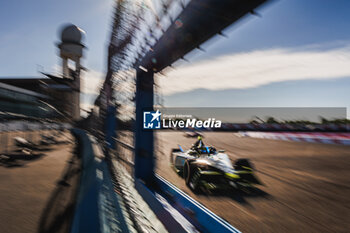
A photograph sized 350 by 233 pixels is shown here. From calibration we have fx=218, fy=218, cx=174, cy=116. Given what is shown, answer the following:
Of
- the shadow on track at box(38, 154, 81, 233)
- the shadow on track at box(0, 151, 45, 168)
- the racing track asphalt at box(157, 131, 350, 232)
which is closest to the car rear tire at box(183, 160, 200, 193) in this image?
the racing track asphalt at box(157, 131, 350, 232)

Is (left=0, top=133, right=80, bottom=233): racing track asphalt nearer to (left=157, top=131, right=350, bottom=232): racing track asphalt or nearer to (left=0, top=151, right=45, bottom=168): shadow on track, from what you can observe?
(left=0, top=151, right=45, bottom=168): shadow on track

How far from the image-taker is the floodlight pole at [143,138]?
2.63 meters

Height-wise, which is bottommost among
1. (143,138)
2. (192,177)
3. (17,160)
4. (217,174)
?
(17,160)

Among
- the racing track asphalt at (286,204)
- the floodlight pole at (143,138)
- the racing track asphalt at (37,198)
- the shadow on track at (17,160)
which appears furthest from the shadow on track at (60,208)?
the shadow on track at (17,160)

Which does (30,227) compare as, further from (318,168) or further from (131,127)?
(318,168)

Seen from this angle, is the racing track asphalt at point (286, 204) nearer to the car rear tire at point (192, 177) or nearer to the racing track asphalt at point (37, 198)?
the car rear tire at point (192, 177)

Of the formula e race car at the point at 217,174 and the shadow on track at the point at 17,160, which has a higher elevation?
the formula e race car at the point at 217,174

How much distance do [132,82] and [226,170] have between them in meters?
2.30

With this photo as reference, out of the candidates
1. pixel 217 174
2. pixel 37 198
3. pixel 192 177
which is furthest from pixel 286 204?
pixel 37 198

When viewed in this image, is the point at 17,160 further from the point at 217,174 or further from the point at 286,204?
the point at 286,204

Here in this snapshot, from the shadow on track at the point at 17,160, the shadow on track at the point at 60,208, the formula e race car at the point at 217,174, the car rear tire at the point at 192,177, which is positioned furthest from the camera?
the shadow on track at the point at 17,160

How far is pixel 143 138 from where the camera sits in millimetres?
2691

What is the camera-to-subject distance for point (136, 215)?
171cm

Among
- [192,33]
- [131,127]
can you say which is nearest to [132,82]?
[131,127]
